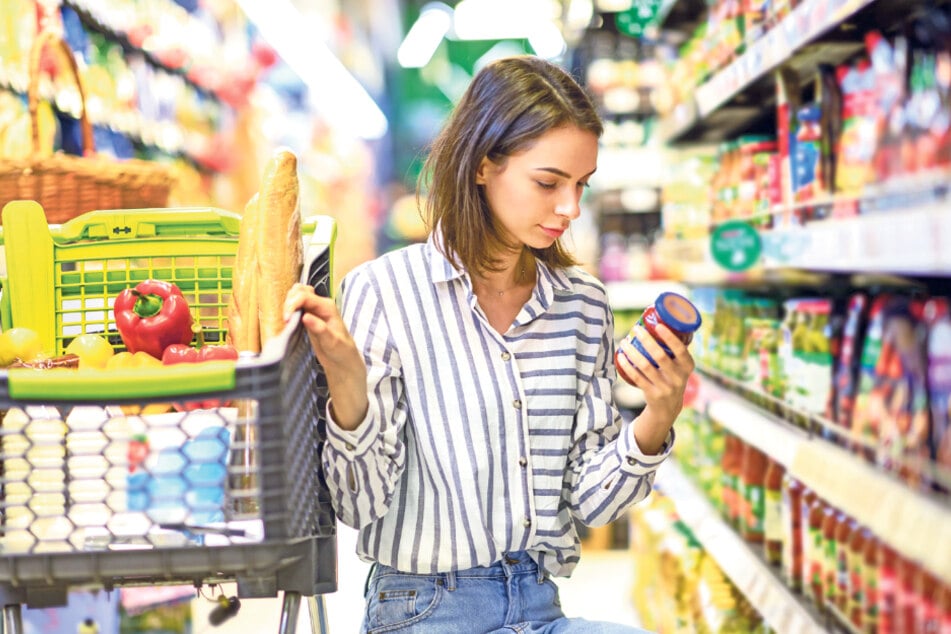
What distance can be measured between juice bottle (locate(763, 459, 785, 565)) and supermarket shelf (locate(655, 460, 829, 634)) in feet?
0.11

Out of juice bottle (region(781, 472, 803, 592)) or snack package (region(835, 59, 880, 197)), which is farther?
juice bottle (region(781, 472, 803, 592))

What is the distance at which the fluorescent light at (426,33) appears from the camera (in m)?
11.0

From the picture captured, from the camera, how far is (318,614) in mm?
1706

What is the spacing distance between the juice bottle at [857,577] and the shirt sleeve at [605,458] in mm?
439

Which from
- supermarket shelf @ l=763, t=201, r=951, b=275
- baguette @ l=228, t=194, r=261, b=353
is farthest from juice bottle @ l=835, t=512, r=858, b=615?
baguette @ l=228, t=194, r=261, b=353

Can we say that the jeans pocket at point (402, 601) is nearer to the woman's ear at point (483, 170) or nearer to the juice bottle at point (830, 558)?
the woman's ear at point (483, 170)

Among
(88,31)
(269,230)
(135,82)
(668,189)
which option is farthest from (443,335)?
(135,82)

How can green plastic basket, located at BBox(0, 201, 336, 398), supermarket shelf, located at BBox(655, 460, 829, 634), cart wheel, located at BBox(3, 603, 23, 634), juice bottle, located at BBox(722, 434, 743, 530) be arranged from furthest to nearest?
juice bottle, located at BBox(722, 434, 743, 530) < supermarket shelf, located at BBox(655, 460, 829, 634) < green plastic basket, located at BBox(0, 201, 336, 398) < cart wheel, located at BBox(3, 603, 23, 634)

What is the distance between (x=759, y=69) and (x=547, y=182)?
36.6 inches

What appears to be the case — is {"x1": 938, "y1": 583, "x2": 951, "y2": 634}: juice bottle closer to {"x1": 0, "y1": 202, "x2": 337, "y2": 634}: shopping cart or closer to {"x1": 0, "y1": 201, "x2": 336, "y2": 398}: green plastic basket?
{"x1": 0, "y1": 202, "x2": 337, "y2": 634}: shopping cart

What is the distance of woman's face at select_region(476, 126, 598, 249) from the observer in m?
1.74

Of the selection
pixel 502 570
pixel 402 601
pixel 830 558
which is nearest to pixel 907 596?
pixel 830 558

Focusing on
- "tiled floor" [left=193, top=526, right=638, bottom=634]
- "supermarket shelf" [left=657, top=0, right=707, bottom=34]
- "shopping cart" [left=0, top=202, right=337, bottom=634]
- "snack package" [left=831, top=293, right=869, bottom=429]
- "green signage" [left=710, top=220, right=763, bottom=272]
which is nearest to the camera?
"shopping cart" [left=0, top=202, right=337, bottom=634]

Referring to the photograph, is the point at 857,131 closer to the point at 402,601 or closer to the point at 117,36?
the point at 402,601
